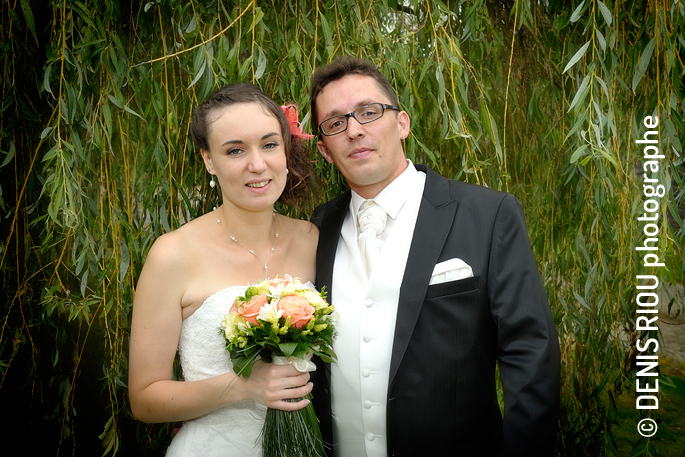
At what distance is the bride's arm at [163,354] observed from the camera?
5.25 feet

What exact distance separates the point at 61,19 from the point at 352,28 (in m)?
1.05

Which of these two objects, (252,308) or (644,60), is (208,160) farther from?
(644,60)

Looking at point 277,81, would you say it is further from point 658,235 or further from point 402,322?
point 658,235

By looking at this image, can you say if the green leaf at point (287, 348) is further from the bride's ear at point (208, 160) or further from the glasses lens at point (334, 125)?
the glasses lens at point (334, 125)

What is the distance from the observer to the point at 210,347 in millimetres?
1716

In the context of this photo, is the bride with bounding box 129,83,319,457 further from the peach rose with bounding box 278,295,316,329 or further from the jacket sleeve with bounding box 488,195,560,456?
the jacket sleeve with bounding box 488,195,560,456

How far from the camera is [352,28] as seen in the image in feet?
6.49

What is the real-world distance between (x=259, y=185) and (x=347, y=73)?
545mm

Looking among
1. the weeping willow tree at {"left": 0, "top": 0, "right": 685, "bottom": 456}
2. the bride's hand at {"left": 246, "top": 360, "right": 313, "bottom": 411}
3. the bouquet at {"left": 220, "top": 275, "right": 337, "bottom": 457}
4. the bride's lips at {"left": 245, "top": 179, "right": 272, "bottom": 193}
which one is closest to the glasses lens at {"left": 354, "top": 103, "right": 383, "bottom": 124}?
the weeping willow tree at {"left": 0, "top": 0, "right": 685, "bottom": 456}

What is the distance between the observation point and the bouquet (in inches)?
55.2

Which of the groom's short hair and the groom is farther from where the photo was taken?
the groom's short hair

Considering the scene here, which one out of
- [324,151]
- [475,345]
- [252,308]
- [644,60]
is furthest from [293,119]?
[644,60]

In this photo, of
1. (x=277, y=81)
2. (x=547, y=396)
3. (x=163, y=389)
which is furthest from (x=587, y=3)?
(x=163, y=389)

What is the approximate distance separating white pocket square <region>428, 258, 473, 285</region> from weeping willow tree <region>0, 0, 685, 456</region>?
414mm
